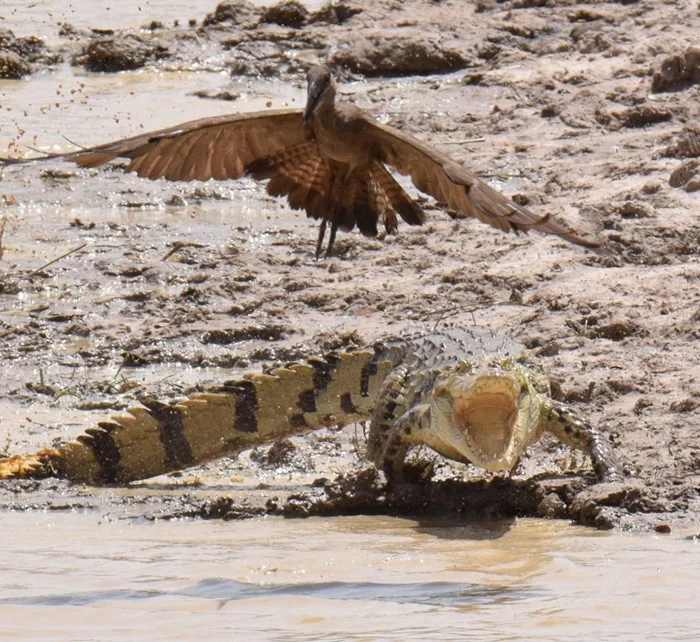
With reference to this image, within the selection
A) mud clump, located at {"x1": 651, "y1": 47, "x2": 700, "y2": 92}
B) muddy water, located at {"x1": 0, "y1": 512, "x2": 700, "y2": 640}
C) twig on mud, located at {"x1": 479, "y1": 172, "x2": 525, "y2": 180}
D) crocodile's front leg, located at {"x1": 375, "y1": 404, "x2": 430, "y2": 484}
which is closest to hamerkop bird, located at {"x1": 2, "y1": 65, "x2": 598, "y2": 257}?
crocodile's front leg, located at {"x1": 375, "y1": 404, "x2": 430, "y2": 484}

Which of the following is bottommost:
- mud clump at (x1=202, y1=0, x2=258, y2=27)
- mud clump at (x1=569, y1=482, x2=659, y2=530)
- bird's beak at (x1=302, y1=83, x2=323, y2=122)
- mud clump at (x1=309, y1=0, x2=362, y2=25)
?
mud clump at (x1=569, y1=482, x2=659, y2=530)

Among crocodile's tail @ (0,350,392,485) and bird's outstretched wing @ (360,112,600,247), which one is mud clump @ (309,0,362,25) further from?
crocodile's tail @ (0,350,392,485)

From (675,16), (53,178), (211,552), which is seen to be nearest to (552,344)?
(211,552)

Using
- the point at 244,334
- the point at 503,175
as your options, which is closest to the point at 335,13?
the point at 503,175

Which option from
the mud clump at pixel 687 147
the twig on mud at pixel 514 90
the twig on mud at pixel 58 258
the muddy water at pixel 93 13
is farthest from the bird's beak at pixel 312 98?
the muddy water at pixel 93 13

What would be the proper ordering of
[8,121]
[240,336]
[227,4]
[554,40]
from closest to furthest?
[240,336] → [8,121] → [554,40] → [227,4]

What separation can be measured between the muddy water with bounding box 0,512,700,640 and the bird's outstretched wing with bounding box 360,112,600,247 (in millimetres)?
1100

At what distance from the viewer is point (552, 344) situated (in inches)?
304

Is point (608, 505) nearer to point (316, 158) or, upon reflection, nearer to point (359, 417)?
point (359, 417)

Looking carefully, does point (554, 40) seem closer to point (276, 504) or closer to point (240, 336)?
point (240, 336)

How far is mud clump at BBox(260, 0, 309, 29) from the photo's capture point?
Answer: 13406mm

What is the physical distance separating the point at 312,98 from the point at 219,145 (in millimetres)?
490

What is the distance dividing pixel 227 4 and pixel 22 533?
8.81 metres

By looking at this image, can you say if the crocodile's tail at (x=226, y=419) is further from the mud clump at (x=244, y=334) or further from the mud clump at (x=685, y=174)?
the mud clump at (x=685, y=174)
